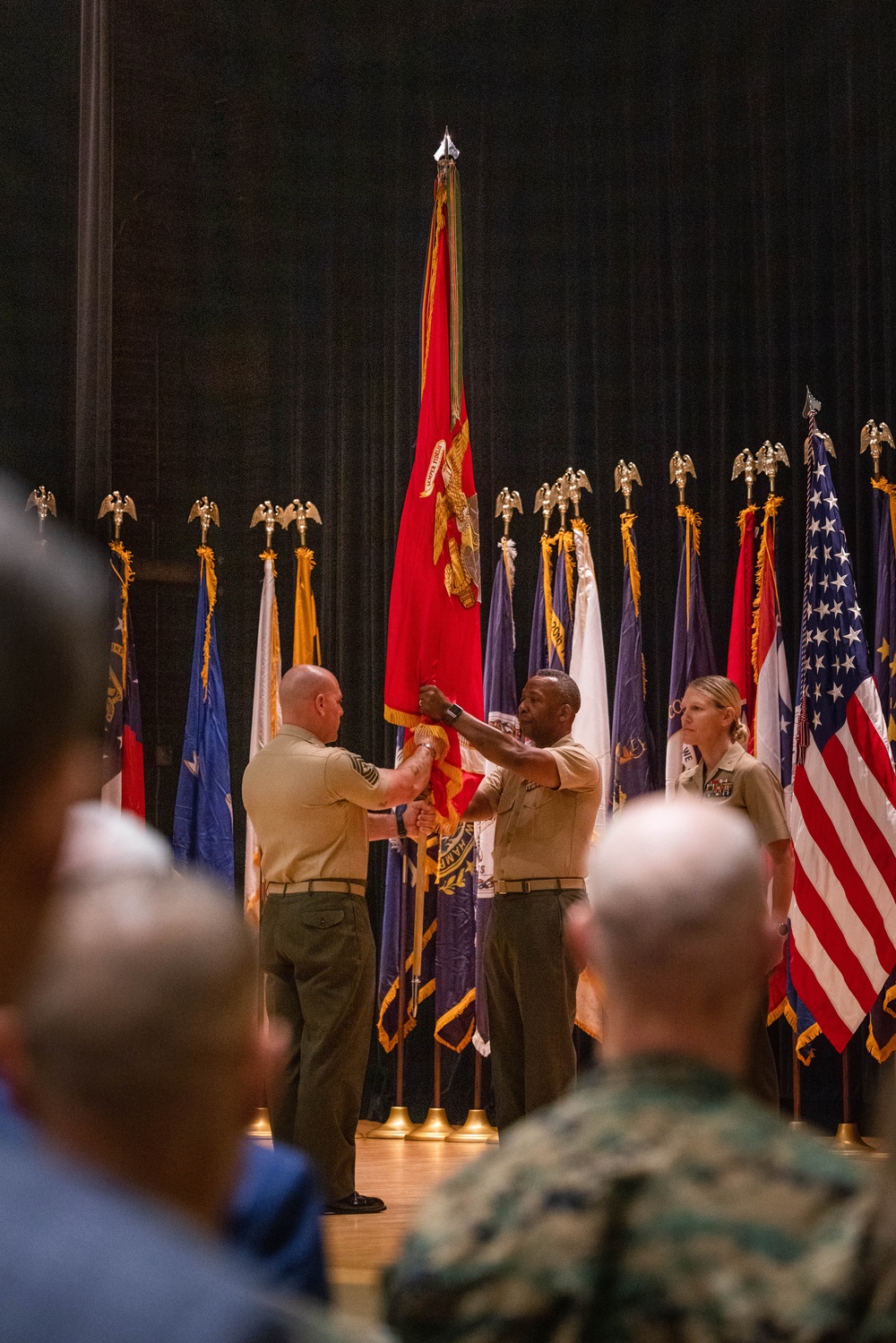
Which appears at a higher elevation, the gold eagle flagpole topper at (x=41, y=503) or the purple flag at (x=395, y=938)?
the gold eagle flagpole topper at (x=41, y=503)

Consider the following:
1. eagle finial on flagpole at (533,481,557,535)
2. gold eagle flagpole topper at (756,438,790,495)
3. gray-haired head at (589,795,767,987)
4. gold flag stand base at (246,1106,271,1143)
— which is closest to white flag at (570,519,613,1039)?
eagle finial on flagpole at (533,481,557,535)

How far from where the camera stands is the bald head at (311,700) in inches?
173

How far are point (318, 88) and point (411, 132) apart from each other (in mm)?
529

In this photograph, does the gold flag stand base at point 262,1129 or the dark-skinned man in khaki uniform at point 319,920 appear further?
the gold flag stand base at point 262,1129

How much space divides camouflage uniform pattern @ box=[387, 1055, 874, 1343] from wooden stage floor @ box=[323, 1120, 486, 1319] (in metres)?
0.91

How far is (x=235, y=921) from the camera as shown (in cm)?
67

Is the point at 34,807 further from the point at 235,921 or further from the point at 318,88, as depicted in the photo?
the point at 318,88

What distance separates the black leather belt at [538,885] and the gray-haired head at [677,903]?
3.20 meters

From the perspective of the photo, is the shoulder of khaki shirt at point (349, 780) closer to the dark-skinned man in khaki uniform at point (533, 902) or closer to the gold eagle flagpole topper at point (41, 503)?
the dark-skinned man in khaki uniform at point (533, 902)

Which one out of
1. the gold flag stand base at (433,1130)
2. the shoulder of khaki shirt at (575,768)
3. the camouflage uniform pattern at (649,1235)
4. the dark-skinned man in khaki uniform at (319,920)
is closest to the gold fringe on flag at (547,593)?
the shoulder of khaki shirt at (575,768)

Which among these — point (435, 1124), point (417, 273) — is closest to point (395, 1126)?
point (435, 1124)

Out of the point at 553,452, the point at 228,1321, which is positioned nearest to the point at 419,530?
the point at 553,452

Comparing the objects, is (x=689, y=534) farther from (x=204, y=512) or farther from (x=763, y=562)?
(x=204, y=512)

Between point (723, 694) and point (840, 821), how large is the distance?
0.90 meters
